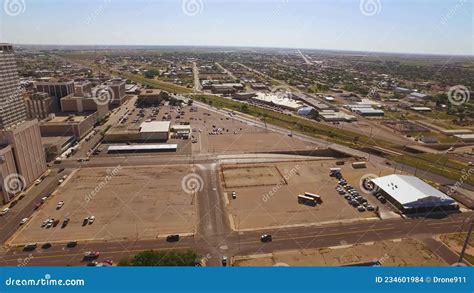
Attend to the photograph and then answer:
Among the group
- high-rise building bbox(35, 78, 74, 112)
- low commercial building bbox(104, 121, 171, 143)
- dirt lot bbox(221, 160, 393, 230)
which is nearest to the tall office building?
low commercial building bbox(104, 121, 171, 143)

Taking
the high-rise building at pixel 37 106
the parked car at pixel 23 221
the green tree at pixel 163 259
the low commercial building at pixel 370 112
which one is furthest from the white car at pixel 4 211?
the low commercial building at pixel 370 112

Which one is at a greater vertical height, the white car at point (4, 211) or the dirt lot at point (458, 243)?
the dirt lot at point (458, 243)

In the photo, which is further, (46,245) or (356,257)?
(46,245)

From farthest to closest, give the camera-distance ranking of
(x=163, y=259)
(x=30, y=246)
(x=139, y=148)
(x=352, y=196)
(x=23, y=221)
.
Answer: (x=139, y=148) < (x=352, y=196) < (x=23, y=221) < (x=30, y=246) < (x=163, y=259)

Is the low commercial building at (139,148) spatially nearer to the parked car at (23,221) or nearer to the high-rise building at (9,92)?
the high-rise building at (9,92)

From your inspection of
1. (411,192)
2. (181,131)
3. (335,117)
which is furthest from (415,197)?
(335,117)

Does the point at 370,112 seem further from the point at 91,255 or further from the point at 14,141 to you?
the point at 14,141

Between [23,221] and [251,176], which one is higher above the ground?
[251,176]
